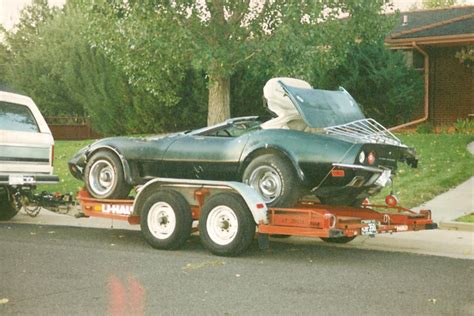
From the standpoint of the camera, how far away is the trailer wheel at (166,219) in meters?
9.47

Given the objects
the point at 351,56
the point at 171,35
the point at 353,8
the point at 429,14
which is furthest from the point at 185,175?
the point at 429,14

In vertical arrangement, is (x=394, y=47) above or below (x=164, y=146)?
above

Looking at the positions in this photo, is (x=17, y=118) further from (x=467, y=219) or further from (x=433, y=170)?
(x=433, y=170)

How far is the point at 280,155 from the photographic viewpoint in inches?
356

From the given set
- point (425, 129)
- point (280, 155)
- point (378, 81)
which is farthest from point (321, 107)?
point (425, 129)

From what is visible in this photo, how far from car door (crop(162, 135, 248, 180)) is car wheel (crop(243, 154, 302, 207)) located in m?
0.30

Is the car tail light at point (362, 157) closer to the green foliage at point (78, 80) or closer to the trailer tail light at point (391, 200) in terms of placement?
the trailer tail light at point (391, 200)

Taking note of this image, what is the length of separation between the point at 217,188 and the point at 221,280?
182 centimetres

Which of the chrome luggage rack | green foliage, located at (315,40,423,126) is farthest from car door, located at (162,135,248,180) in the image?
green foliage, located at (315,40,423,126)

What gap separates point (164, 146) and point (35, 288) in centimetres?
321

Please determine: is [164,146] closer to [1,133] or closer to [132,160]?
[132,160]

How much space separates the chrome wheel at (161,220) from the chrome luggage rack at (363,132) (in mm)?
2227

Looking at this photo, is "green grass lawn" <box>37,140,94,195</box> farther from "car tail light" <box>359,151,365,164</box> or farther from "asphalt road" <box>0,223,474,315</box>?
"car tail light" <box>359,151,365,164</box>

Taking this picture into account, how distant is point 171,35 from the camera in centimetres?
1698
